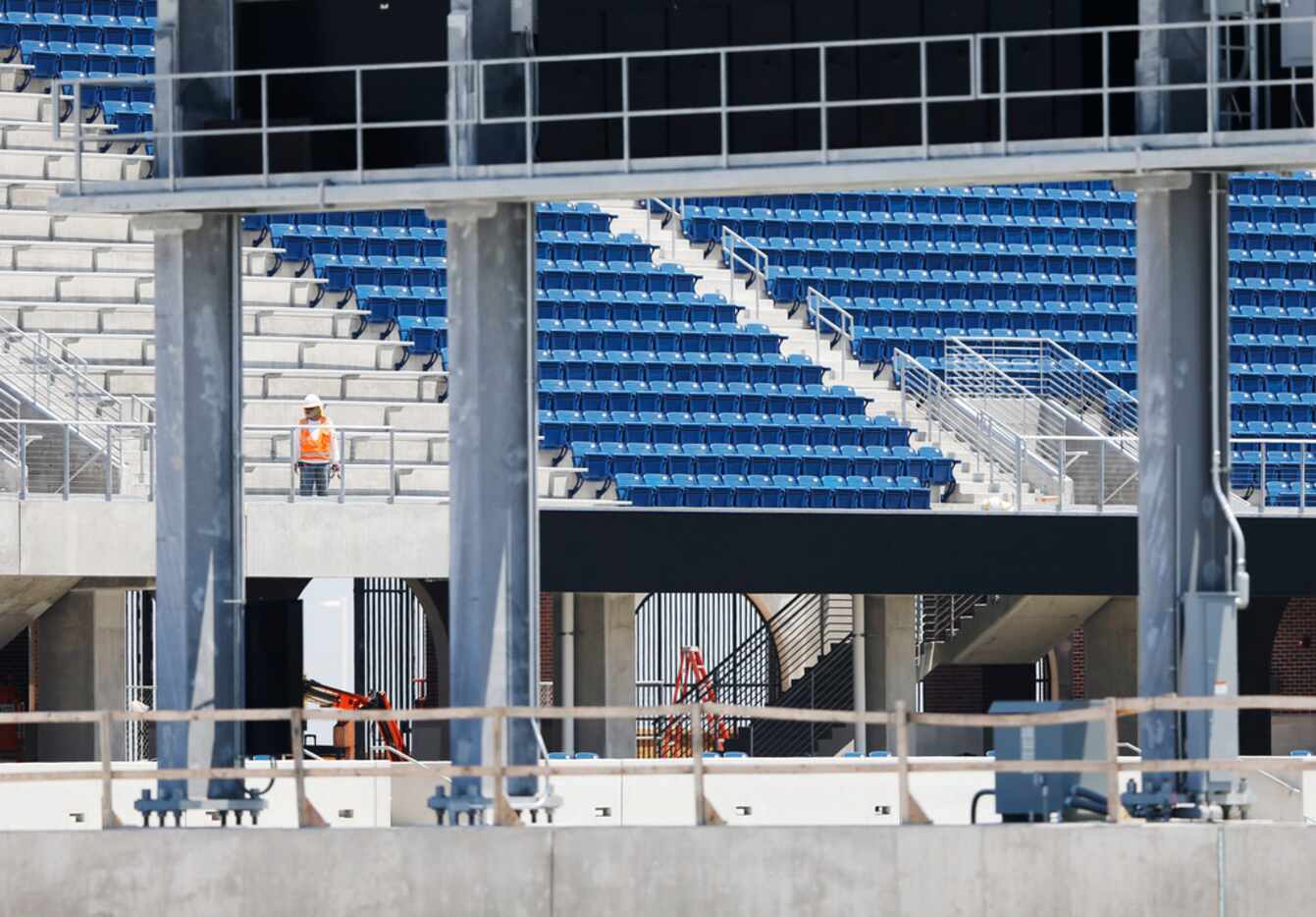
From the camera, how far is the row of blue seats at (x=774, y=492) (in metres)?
31.1

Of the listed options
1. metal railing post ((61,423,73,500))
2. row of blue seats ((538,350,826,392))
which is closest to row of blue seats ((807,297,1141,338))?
row of blue seats ((538,350,826,392))

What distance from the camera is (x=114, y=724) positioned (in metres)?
30.6

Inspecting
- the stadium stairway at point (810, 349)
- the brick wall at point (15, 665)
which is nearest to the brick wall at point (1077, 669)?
the stadium stairway at point (810, 349)

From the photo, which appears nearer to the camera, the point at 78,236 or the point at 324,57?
the point at 324,57

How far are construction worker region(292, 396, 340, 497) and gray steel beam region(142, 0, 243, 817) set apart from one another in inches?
304

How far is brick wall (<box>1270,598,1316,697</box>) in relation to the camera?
3750 cm

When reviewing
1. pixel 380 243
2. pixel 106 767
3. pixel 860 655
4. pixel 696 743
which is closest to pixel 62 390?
pixel 380 243

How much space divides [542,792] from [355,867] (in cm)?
233

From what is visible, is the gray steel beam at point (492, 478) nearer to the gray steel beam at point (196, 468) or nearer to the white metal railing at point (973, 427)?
the gray steel beam at point (196, 468)

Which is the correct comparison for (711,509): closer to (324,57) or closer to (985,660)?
(985,660)

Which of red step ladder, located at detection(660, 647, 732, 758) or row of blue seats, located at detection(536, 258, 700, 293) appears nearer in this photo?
row of blue seats, located at detection(536, 258, 700, 293)

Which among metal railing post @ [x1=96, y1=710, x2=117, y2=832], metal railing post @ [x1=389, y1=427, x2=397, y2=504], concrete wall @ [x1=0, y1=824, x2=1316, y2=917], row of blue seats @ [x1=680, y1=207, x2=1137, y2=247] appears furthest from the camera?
row of blue seats @ [x1=680, y1=207, x2=1137, y2=247]

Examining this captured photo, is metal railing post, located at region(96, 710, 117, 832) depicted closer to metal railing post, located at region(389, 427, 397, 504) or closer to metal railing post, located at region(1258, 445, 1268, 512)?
metal railing post, located at region(389, 427, 397, 504)


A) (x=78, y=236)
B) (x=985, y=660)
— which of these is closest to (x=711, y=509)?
(x=985, y=660)
